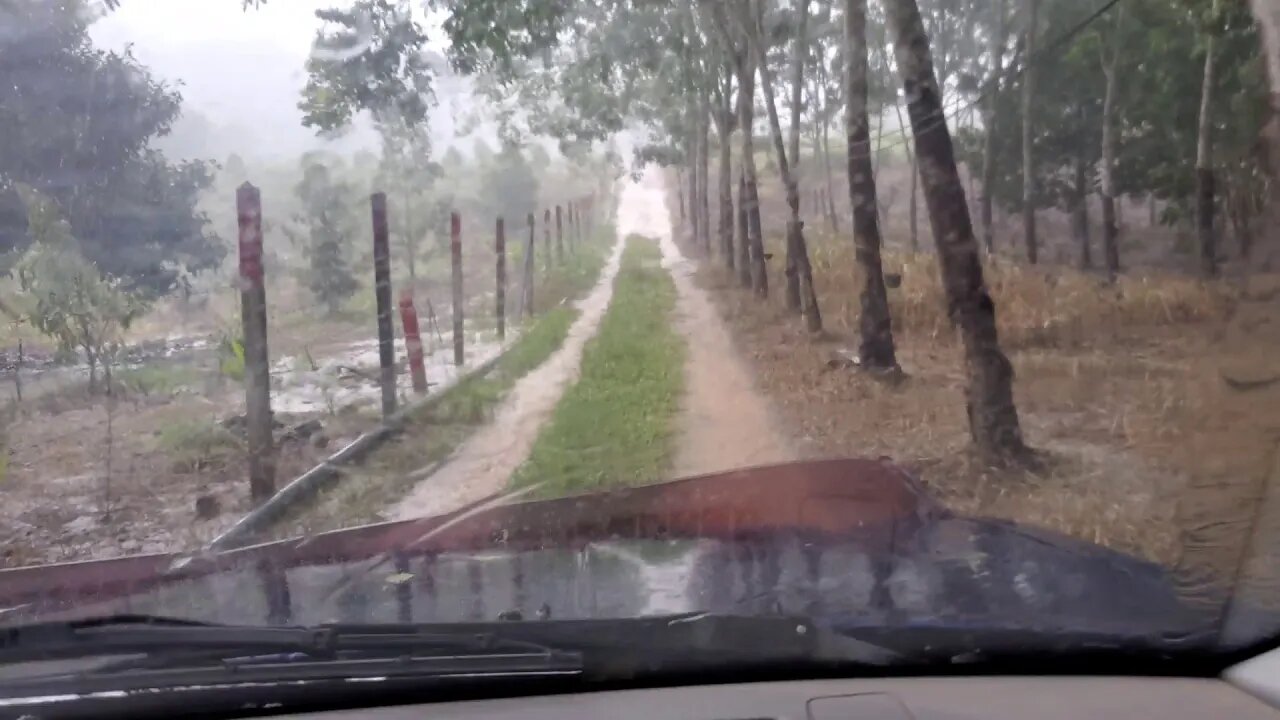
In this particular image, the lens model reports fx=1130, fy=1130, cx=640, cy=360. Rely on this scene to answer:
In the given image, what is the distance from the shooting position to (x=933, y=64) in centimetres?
608

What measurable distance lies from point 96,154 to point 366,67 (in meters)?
1.43

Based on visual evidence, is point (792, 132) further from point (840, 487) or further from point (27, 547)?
point (27, 547)

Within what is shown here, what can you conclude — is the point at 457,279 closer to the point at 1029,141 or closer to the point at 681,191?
the point at 1029,141

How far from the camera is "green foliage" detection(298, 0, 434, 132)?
551 centimetres

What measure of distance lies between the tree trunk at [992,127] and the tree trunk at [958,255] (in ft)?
1.70

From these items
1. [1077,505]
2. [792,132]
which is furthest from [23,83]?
[792,132]

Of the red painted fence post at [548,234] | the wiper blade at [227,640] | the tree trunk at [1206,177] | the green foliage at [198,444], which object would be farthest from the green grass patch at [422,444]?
the tree trunk at [1206,177]

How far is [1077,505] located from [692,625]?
2936 millimetres

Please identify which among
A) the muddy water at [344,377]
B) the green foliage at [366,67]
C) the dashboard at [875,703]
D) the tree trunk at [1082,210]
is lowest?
the dashboard at [875,703]

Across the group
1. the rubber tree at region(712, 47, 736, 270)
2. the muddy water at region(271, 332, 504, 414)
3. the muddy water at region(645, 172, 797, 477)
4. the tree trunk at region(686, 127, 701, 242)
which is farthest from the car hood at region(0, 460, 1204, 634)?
the tree trunk at region(686, 127, 701, 242)

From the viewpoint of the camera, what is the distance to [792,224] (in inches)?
377

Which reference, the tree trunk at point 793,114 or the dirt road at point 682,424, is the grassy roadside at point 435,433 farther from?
the tree trunk at point 793,114

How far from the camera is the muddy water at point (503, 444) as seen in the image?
5.21 meters

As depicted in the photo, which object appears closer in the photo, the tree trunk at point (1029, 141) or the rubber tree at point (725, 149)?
the tree trunk at point (1029, 141)
